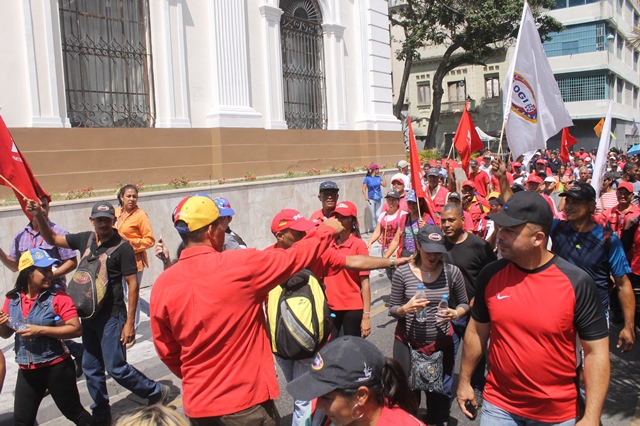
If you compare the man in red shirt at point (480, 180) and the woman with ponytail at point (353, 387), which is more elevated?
the man in red shirt at point (480, 180)

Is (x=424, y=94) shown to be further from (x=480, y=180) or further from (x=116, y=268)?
(x=116, y=268)

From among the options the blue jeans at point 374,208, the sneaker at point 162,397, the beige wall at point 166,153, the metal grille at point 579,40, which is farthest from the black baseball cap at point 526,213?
the metal grille at point 579,40

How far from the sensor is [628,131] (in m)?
46.1

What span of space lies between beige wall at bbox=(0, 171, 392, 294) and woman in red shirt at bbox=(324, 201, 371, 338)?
4845mm

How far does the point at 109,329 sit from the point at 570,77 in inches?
1669

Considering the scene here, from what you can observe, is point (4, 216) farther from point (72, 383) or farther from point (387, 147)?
point (387, 147)

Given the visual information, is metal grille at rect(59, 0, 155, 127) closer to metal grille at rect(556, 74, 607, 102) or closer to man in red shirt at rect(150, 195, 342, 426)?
man in red shirt at rect(150, 195, 342, 426)

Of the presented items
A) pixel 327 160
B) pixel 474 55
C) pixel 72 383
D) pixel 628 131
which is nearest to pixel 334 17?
pixel 327 160

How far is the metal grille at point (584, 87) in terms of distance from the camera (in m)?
40.0

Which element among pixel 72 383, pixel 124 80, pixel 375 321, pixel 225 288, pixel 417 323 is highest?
pixel 124 80

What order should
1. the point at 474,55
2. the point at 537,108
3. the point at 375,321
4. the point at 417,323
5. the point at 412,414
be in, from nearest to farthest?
the point at 412,414 → the point at 417,323 → the point at 537,108 → the point at 375,321 → the point at 474,55

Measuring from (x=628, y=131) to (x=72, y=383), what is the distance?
50.0 meters

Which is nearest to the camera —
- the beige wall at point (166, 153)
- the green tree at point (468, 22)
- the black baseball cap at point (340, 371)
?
the black baseball cap at point (340, 371)

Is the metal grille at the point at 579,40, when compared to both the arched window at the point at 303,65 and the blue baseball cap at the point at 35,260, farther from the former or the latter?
the blue baseball cap at the point at 35,260
